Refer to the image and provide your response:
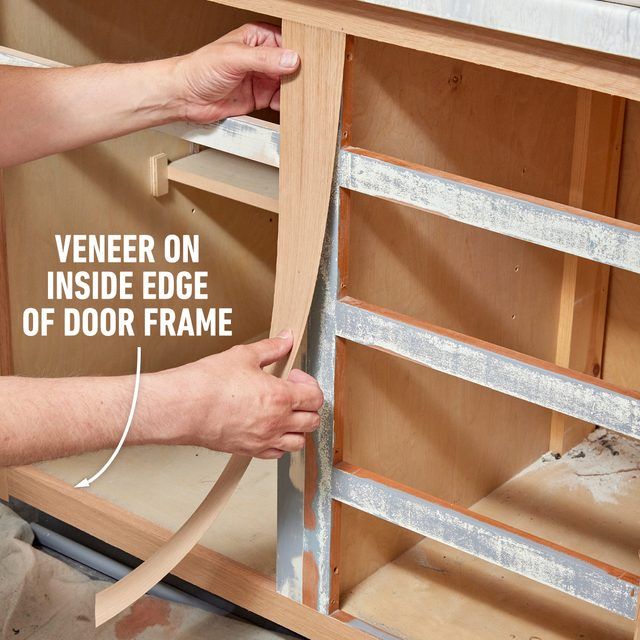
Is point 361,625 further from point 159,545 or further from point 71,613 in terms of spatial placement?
point 71,613

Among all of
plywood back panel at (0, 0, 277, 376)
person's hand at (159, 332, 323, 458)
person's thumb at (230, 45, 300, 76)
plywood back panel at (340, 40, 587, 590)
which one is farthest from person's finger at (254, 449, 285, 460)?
plywood back panel at (0, 0, 277, 376)

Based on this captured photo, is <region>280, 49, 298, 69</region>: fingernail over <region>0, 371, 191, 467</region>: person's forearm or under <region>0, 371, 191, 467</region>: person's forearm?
over

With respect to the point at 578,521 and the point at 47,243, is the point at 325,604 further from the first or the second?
the point at 47,243

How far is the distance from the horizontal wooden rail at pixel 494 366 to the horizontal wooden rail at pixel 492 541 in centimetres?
15

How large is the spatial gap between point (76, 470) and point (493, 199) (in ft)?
2.77

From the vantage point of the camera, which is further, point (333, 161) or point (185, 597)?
point (185, 597)

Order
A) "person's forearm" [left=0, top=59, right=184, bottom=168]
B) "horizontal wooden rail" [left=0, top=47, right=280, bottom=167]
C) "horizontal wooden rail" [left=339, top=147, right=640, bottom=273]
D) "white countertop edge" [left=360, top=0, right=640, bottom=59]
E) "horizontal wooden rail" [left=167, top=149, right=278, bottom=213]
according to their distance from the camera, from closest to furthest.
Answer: "white countertop edge" [left=360, top=0, right=640, bottom=59] < "horizontal wooden rail" [left=339, top=147, right=640, bottom=273] < "horizontal wooden rail" [left=0, top=47, right=280, bottom=167] < "person's forearm" [left=0, top=59, right=184, bottom=168] < "horizontal wooden rail" [left=167, top=149, right=278, bottom=213]

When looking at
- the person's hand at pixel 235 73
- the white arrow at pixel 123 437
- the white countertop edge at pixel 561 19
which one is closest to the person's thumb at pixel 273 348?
the white arrow at pixel 123 437

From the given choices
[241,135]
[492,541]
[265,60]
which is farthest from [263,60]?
[492,541]

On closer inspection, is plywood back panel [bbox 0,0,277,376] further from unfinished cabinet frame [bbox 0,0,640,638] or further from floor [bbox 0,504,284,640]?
floor [bbox 0,504,284,640]

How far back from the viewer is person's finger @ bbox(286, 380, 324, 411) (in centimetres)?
116

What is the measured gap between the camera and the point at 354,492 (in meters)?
1.25

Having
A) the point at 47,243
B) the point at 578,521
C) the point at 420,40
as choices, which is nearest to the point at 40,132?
the point at 47,243

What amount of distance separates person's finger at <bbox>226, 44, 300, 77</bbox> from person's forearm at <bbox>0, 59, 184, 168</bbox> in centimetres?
16
